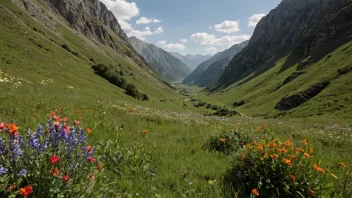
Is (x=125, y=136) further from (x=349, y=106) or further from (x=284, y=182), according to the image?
(x=349, y=106)

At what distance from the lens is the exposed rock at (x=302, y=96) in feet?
268

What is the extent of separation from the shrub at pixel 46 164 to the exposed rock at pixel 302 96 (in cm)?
8635

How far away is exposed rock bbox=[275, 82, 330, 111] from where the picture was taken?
268ft

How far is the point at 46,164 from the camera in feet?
11.3

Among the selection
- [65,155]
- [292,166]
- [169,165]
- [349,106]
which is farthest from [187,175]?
[349,106]

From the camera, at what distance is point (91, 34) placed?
16512 centimetres

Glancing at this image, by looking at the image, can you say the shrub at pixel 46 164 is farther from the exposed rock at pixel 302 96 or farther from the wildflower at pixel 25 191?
the exposed rock at pixel 302 96

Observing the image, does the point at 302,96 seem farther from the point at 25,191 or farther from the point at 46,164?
the point at 25,191

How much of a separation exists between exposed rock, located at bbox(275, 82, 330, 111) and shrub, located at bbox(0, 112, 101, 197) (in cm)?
8635

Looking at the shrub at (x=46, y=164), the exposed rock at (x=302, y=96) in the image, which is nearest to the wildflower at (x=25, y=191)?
the shrub at (x=46, y=164)

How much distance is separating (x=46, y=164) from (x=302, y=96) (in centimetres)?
9107

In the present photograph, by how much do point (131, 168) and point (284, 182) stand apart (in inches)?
132

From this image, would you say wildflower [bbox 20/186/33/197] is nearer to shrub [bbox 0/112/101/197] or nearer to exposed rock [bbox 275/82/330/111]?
shrub [bbox 0/112/101/197]

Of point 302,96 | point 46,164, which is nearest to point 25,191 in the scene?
point 46,164
